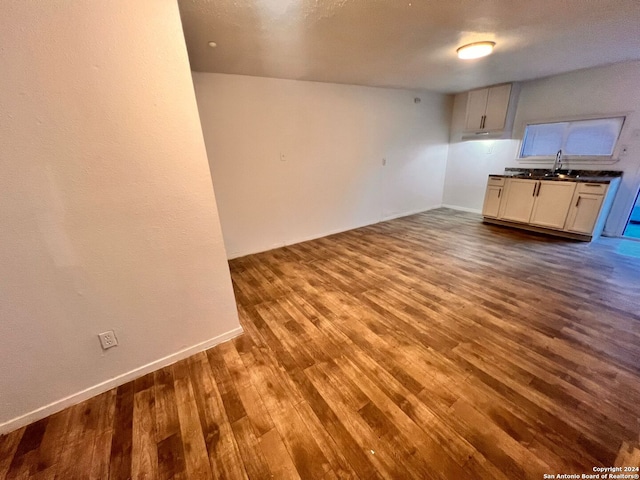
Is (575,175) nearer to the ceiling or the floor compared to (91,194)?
nearer to the floor

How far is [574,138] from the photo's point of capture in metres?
3.95

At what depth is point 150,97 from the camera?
54.3 inches

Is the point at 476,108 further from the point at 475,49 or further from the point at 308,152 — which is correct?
the point at 308,152

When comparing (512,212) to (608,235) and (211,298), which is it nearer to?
(608,235)

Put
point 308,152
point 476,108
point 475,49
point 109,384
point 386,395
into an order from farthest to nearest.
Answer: point 476,108
point 308,152
point 475,49
point 109,384
point 386,395

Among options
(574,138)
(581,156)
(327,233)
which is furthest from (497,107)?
(327,233)

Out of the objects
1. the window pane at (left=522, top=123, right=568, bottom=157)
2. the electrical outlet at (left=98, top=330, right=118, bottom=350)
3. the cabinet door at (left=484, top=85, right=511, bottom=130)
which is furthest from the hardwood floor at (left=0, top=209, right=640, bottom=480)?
the cabinet door at (left=484, top=85, right=511, bottom=130)

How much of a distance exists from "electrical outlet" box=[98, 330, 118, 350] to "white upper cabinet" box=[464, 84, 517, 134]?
590 cm

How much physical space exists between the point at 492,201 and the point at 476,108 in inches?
69.9

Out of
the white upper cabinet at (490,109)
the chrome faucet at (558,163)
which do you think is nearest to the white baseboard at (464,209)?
the chrome faucet at (558,163)

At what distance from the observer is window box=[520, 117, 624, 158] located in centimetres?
364

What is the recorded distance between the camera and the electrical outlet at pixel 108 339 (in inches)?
60.5

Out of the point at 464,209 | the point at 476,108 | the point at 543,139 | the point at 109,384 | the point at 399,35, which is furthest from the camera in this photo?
the point at 464,209

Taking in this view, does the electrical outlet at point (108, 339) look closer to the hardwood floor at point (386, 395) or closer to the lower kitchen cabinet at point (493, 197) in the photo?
the hardwood floor at point (386, 395)
